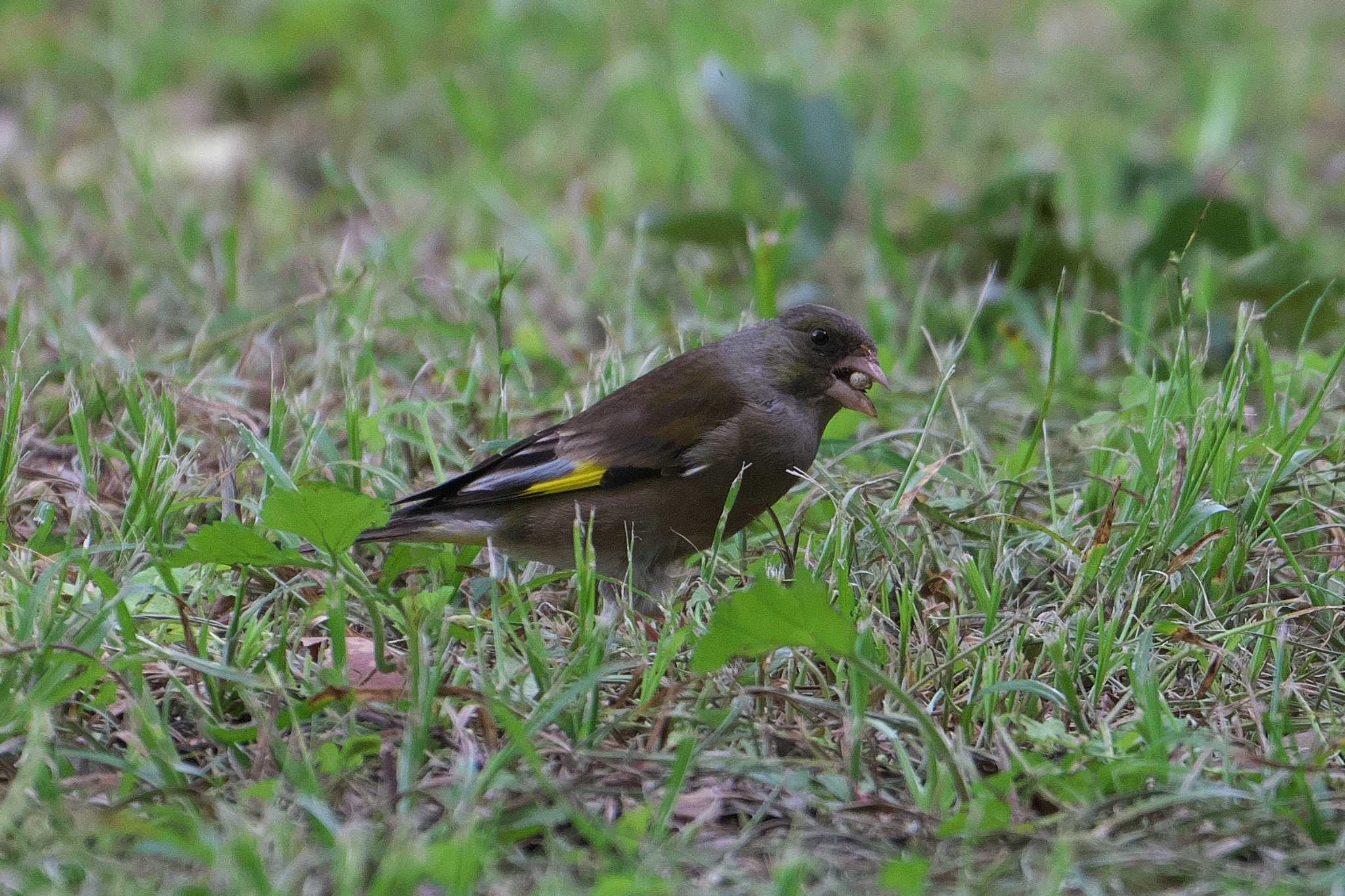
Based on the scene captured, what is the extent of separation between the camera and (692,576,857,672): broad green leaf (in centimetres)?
284

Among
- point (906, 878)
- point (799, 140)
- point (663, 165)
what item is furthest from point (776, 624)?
point (663, 165)

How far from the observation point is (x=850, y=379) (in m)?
4.21

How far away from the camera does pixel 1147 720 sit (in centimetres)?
303

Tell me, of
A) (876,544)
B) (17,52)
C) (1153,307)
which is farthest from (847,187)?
(17,52)

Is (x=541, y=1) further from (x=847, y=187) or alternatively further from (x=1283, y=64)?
(x=1283, y=64)

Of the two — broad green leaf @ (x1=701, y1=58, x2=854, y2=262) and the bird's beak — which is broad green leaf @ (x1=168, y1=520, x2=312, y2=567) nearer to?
the bird's beak

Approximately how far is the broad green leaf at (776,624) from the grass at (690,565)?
0.01 m

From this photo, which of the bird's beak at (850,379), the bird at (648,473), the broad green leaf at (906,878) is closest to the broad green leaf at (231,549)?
the bird at (648,473)

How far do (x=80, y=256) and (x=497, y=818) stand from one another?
4.00 meters

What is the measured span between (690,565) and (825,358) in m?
0.65

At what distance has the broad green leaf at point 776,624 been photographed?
112 inches

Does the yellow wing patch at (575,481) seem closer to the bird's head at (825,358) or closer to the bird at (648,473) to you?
the bird at (648,473)

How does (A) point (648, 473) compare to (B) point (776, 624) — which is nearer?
(B) point (776, 624)

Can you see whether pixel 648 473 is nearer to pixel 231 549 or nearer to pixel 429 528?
pixel 429 528
